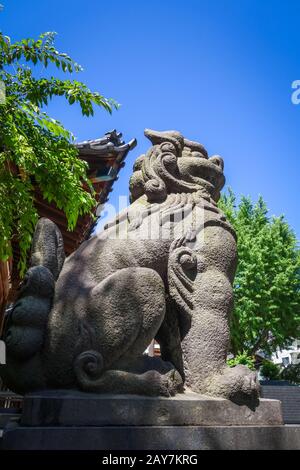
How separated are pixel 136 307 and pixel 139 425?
0.61 m

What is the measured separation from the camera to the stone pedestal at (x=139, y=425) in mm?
1872

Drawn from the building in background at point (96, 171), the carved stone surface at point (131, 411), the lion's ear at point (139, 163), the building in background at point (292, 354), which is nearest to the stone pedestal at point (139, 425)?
the carved stone surface at point (131, 411)

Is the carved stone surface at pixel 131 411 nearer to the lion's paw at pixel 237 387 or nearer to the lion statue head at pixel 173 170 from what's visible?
the lion's paw at pixel 237 387

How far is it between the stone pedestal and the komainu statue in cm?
9

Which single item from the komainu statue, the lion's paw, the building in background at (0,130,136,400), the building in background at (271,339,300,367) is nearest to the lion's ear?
the komainu statue

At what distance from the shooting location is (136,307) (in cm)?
228

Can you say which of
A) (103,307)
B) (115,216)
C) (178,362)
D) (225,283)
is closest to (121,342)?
(103,307)

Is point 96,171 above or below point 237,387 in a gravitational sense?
above

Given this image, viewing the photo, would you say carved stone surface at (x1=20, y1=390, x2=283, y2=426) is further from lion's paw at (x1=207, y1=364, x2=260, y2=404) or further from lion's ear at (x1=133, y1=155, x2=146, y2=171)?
lion's ear at (x1=133, y1=155, x2=146, y2=171)

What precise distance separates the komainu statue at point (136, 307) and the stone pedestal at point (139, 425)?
0.09m

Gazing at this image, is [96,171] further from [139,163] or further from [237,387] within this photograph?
[237,387]

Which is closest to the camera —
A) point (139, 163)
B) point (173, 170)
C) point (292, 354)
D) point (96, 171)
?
point (173, 170)

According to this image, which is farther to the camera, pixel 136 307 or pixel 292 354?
pixel 292 354

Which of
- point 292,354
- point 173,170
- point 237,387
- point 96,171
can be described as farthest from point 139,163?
point 292,354
